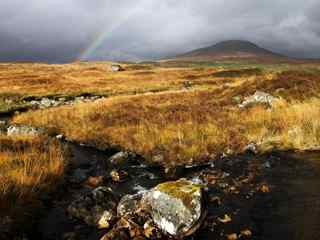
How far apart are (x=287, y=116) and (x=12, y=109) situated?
23883 millimetres

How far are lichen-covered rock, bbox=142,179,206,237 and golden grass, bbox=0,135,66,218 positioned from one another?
275 centimetres

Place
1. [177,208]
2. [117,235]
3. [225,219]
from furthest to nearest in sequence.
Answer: [225,219] → [177,208] → [117,235]

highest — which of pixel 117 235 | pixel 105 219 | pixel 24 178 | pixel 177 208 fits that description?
pixel 24 178

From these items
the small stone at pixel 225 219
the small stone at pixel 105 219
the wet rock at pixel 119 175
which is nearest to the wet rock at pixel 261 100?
the wet rock at pixel 119 175

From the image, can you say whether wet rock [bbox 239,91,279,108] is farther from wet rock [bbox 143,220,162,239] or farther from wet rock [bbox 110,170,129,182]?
wet rock [bbox 143,220,162,239]

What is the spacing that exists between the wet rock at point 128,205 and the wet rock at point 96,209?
167mm

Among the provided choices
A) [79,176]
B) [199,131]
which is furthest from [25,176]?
[199,131]

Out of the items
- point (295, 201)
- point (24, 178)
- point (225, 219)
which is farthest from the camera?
point (24, 178)

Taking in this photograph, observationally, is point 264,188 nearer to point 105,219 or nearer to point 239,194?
point 239,194

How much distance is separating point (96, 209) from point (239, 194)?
362cm

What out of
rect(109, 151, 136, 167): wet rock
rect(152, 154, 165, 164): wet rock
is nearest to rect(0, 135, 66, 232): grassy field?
rect(109, 151, 136, 167): wet rock

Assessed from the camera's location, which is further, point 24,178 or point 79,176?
point 79,176

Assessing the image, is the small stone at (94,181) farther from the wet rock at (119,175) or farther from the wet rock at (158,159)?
the wet rock at (158,159)

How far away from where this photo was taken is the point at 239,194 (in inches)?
336
